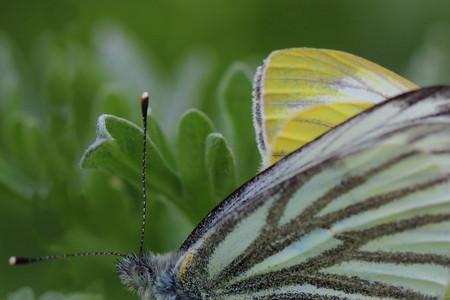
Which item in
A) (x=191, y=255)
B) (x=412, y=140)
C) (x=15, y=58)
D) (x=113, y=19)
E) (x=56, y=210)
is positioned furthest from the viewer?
(x=113, y=19)

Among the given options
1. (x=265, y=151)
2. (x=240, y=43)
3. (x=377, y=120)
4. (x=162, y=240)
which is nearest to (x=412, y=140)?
(x=377, y=120)

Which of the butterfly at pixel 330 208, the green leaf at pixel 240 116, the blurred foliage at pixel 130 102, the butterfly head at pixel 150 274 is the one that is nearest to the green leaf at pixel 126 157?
the blurred foliage at pixel 130 102

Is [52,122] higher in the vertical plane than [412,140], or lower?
higher

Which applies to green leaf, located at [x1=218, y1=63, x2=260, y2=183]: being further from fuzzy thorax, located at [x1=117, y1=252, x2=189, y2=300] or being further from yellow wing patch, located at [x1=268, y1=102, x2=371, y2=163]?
fuzzy thorax, located at [x1=117, y1=252, x2=189, y2=300]

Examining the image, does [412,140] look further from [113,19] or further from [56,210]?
[113,19]

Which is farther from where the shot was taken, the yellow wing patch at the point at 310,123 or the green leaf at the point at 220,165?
the yellow wing patch at the point at 310,123

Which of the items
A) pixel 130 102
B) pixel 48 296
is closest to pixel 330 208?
pixel 48 296

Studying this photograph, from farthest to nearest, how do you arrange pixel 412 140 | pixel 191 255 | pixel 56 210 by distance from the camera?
pixel 56 210
pixel 191 255
pixel 412 140

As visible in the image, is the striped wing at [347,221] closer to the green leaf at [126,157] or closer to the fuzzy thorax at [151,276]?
the fuzzy thorax at [151,276]

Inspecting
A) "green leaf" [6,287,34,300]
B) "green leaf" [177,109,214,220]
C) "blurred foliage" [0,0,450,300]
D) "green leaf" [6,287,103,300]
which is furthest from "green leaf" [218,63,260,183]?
"green leaf" [6,287,34,300]
